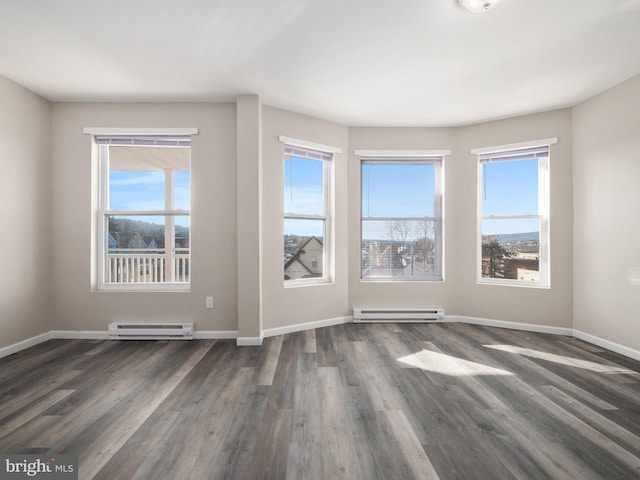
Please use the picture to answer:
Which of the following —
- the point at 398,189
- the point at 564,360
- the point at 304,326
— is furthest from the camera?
the point at 398,189

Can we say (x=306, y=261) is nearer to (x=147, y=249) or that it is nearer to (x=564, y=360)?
(x=147, y=249)

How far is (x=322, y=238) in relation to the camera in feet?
13.7

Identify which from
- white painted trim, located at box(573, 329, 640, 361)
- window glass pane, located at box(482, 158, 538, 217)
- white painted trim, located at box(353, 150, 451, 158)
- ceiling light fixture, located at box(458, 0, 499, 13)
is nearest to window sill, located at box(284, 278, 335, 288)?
white painted trim, located at box(353, 150, 451, 158)

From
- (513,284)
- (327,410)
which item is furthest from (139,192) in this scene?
(513,284)

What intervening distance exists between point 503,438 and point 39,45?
427cm

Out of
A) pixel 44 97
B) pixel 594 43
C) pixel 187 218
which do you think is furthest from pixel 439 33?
pixel 44 97

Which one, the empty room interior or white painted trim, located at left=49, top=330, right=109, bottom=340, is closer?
the empty room interior

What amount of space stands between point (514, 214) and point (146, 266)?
4.54 meters

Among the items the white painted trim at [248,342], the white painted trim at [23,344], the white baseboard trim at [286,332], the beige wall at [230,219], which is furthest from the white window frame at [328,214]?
the white painted trim at [23,344]

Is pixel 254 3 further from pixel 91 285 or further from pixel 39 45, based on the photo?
pixel 91 285

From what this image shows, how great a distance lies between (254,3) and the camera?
2039mm

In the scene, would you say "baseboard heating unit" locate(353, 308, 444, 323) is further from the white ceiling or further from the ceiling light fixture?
the ceiling light fixture

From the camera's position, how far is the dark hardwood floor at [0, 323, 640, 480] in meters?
1.56

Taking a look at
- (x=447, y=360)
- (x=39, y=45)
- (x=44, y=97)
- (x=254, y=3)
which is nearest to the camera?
(x=254, y=3)
